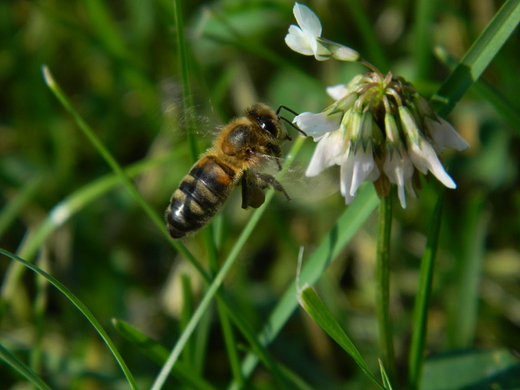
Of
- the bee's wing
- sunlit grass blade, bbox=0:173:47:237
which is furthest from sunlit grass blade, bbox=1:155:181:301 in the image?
the bee's wing

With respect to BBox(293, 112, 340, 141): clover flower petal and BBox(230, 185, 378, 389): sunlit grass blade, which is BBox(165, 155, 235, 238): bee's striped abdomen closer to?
BBox(230, 185, 378, 389): sunlit grass blade

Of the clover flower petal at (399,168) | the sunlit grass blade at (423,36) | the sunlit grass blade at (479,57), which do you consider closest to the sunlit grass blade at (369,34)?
the sunlit grass blade at (423,36)

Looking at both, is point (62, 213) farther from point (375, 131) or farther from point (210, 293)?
point (375, 131)

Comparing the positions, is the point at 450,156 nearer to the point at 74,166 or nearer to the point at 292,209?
the point at 292,209

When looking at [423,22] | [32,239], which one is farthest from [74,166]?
[423,22]

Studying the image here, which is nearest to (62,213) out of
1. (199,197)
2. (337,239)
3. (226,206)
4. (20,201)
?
(20,201)

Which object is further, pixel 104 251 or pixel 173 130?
pixel 104 251

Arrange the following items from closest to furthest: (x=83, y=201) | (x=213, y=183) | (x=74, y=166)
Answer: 1. (x=213, y=183)
2. (x=83, y=201)
3. (x=74, y=166)
